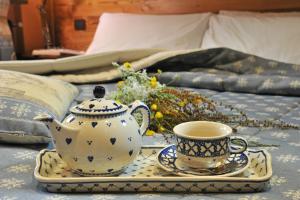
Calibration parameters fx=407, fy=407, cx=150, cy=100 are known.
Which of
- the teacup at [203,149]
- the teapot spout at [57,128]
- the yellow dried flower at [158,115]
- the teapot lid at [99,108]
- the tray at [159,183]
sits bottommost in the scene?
the tray at [159,183]

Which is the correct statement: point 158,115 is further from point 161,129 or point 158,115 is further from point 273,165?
point 273,165

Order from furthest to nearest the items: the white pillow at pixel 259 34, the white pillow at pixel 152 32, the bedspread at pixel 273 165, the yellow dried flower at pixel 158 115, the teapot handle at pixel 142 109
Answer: the white pillow at pixel 152 32, the white pillow at pixel 259 34, the yellow dried flower at pixel 158 115, the teapot handle at pixel 142 109, the bedspread at pixel 273 165

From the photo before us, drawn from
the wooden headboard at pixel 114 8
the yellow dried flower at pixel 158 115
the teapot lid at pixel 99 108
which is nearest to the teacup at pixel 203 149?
the teapot lid at pixel 99 108

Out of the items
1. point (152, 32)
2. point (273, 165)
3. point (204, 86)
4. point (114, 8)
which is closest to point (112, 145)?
point (273, 165)

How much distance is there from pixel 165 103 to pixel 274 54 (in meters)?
1.32

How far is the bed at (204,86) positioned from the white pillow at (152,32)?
6cm

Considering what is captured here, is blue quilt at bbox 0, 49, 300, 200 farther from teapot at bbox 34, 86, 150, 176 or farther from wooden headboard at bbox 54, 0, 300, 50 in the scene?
wooden headboard at bbox 54, 0, 300, 50

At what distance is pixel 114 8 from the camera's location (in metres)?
3.38

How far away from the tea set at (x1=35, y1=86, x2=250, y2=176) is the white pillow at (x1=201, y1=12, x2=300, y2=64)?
1.61 m

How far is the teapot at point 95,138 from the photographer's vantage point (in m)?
0.75

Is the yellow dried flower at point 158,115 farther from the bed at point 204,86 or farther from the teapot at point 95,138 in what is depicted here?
the teapot at point 95,138

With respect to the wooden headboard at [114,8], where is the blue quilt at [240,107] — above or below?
below

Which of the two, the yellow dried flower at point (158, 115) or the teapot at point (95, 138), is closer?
the teapot at point (95, 138)

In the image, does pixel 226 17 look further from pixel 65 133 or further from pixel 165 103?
→ pixel 65 133
